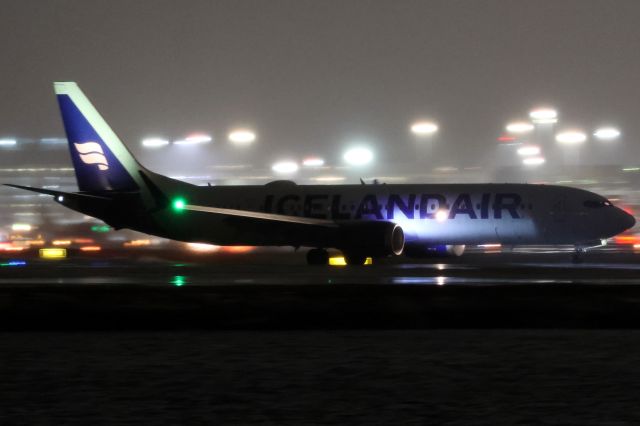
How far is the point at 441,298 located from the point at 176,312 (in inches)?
224

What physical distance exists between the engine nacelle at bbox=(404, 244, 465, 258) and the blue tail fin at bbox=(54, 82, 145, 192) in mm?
14455

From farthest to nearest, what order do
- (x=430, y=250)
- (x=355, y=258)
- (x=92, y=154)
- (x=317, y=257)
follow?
(x=92, y=154), (x=430, y=250), (x=317, y=257), (x=355, y=258)

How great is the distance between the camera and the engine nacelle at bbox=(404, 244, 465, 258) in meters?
47.9

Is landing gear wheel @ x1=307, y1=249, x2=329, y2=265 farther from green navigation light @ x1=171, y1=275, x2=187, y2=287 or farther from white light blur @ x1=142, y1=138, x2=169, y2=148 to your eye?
white light blur @ x1=142, y1=138, x2=169, y2=148

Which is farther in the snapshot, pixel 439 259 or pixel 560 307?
pixel 439 259

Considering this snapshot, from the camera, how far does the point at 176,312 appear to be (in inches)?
826

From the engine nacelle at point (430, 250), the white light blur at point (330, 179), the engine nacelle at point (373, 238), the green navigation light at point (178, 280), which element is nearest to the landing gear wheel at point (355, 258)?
the engine nacelle at point (373, 238)

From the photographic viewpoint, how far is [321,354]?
55.2ft

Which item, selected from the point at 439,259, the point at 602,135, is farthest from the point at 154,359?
the point at 602,135

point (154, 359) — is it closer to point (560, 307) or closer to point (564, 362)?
point (564, 362)

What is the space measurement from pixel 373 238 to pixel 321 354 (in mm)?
27695

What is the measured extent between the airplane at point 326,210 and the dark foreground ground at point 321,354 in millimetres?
23421

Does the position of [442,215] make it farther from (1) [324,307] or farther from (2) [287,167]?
(2) [287,167]

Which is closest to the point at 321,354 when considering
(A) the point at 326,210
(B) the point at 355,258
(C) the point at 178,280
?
(C) the point at 178,280
